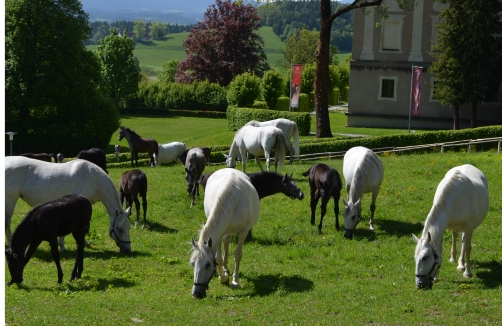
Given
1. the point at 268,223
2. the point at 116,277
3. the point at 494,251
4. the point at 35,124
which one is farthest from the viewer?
the point at 35,124

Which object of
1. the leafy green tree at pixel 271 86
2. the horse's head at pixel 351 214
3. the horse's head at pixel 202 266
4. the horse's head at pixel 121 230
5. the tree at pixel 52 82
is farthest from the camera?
the leafy green tree at pixel 271 86

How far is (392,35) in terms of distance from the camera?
53.2 m

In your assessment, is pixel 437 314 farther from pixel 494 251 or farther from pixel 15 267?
pixel 15 267

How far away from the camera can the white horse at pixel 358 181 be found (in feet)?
53.4

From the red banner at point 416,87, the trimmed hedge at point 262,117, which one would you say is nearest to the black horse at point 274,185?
the red banner at point 416,87

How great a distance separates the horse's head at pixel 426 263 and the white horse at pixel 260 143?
11.5 m

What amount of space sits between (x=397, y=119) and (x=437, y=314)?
4367cm

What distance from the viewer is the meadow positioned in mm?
10836

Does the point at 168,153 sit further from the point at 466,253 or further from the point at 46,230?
the point at 466,253

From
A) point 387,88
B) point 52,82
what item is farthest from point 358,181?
point 387,88

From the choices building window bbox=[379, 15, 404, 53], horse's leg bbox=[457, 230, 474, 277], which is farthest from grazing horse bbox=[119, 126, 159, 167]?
building window bbox=[379, 15, 404, 53]

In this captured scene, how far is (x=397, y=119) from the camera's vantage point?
2095 inches

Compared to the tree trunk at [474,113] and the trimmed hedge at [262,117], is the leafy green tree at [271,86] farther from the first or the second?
the tree trunk at [474,113]

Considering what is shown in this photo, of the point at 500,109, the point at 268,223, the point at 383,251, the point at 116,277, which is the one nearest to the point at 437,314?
the point at 383,251
